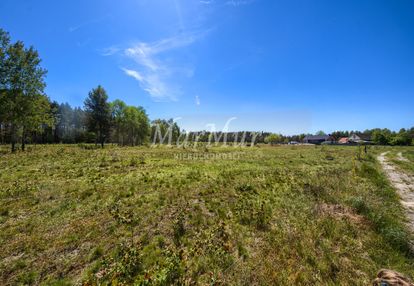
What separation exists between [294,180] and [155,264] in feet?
34.5

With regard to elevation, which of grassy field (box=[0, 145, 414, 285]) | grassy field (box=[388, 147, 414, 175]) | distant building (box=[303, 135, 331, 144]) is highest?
Answer: distant building (box=[303, 135, 331, 144])

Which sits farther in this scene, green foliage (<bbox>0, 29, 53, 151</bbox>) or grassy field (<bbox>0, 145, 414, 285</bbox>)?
green foliage (<bbox>0, 29, 53, 151</bbox>)

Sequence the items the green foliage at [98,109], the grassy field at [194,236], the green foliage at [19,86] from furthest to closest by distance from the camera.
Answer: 1. the green foliage at [98,109]
2. the green foliage at [19,86]
3. the grassy field at [194,236]

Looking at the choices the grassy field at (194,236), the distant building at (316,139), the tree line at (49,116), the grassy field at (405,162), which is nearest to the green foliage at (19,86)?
the tree line at (49,116)

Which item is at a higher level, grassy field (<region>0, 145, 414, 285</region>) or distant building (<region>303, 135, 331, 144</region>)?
distant building (<region>303, 135, 331, 144</region>)

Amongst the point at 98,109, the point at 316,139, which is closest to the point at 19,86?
the point at 98,109

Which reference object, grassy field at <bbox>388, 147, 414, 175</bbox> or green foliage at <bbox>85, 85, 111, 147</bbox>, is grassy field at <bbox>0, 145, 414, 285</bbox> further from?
green foliage at <bbox>85, 85, 111, 147</bbox>

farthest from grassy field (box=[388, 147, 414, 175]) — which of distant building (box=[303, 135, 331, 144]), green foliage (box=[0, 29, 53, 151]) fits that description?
distant building (box=[303, 135, 331, 144])

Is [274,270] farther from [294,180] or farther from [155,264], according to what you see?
[294,180]

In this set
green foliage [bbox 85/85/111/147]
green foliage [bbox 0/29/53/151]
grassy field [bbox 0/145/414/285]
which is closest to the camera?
grassy field [bbox 0/145/414/285]

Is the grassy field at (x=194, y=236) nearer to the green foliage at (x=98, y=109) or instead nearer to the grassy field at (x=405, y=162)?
the grassy field at (x=405, y=162)

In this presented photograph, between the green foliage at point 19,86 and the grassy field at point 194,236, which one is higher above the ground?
the green foliage at point 19,86

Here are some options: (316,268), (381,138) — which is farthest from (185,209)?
(381,138)

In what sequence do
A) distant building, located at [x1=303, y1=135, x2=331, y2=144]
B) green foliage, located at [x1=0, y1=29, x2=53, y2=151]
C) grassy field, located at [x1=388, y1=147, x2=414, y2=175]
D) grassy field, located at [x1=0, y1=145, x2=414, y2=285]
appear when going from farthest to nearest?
distant building, located at [x1=303, y1=135, x2=331, y2=144], green foliage, located at [x1=0, y1=29, x2=53, y2=151], grassy field, located at [x1=388, y1=147, x2=414, y2=175], grassy field, located at [x1=0, y1=145, x2=414, y2=285]
